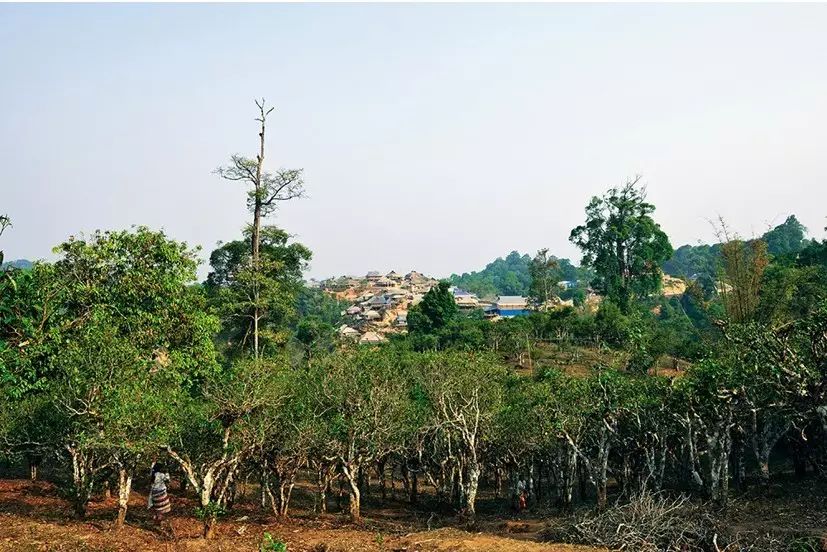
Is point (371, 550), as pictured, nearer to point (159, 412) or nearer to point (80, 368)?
point (159, 412)

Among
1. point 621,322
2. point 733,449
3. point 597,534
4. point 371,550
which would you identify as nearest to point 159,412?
point 371,550

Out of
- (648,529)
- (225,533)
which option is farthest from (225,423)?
(648,529)

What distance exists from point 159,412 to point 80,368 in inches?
110

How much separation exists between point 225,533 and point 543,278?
78140 mm

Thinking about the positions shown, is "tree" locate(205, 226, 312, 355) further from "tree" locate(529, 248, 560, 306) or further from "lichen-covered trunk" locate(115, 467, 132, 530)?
"tree" locate(529, 248, 560, 306)

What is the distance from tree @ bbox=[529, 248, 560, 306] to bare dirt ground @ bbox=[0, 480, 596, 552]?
232ft

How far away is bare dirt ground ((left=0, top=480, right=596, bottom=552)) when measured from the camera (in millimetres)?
16938

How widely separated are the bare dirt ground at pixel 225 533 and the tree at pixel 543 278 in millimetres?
70797

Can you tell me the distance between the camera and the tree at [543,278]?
3615 inches

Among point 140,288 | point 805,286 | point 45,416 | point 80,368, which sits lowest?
point 45,416

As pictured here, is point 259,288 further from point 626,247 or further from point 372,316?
point 372,316

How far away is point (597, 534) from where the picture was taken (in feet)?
55.9

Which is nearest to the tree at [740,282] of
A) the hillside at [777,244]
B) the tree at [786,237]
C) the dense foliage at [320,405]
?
the dense foliage at [320,405]

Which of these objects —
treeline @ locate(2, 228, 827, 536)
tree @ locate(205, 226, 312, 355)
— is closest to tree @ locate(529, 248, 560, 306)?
tree @ locate(205, 226, 312, 355)
